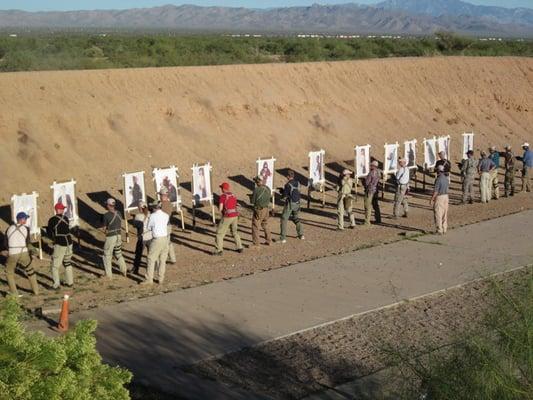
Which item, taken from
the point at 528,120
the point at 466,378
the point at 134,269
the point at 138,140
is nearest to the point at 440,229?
the point at 134,269

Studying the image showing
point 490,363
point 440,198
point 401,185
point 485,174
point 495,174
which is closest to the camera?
point 490,363

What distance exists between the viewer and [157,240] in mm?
16984

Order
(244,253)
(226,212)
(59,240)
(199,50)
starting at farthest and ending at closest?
(199,50)
(244,253)
(226,212)
(59,240)

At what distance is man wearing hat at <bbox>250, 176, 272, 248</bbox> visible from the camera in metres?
20.2

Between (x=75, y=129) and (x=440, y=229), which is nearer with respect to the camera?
(x=440, y=229)

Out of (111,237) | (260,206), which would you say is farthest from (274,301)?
(260,206)

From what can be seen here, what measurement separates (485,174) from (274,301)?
1232 centimetres

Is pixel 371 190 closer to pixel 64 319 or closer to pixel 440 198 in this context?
pixel 440 198

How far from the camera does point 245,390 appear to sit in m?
12.2

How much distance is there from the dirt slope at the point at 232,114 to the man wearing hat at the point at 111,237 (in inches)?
251

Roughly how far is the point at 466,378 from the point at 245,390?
209 inches

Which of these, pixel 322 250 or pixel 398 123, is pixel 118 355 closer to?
pixel 322 250

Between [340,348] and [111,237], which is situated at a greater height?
[111,237]

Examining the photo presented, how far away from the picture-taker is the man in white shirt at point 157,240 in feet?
55.6
